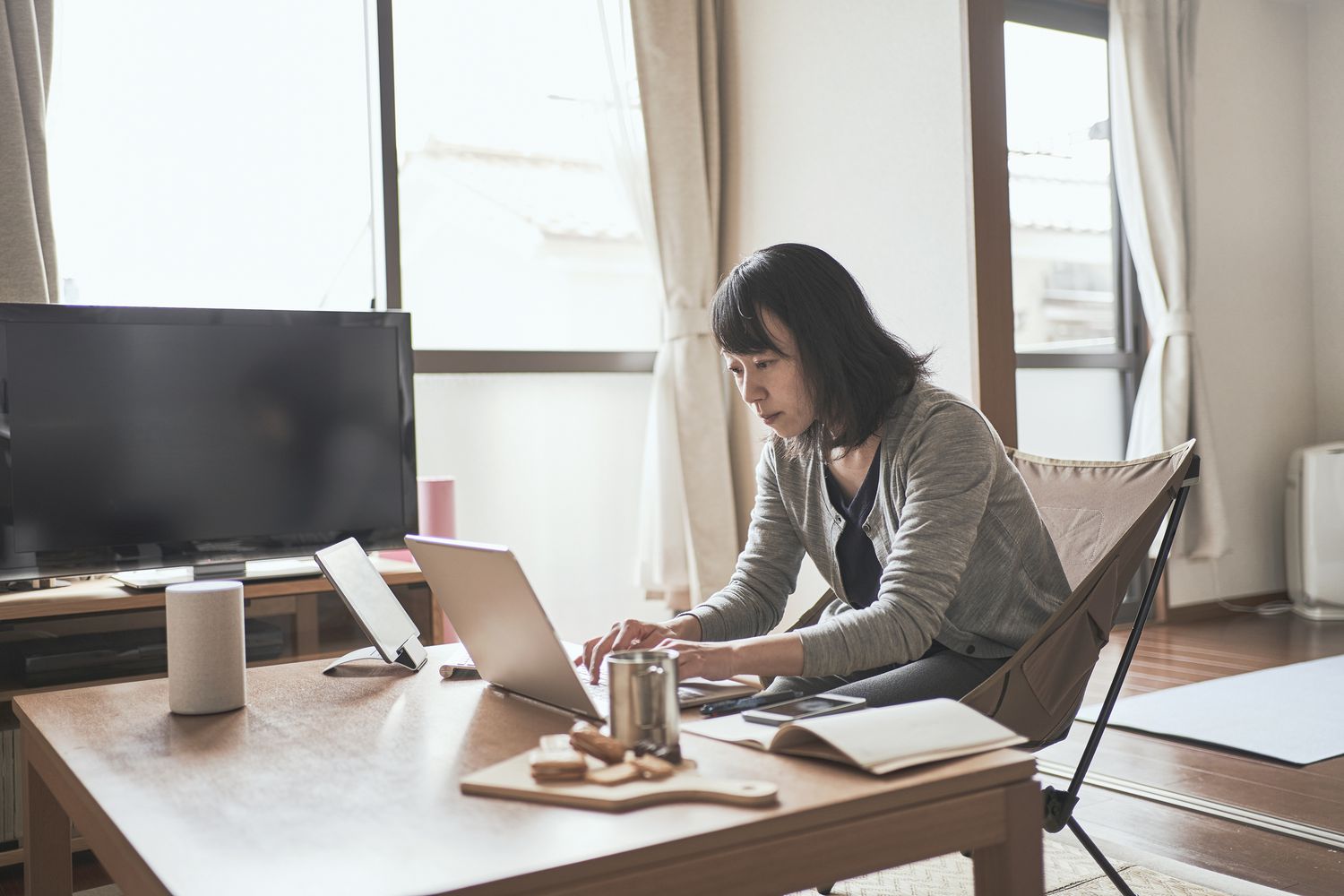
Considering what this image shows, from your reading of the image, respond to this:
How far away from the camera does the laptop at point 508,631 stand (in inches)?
49.4

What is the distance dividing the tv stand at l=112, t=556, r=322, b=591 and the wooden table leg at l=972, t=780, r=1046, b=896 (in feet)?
5.96

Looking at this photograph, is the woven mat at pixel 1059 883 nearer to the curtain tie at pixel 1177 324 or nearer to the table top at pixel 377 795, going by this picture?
the table top at pixel 377 795

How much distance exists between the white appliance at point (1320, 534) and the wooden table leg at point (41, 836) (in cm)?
441

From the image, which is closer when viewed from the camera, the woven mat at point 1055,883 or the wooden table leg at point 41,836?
the wooden table leg at point 41,836

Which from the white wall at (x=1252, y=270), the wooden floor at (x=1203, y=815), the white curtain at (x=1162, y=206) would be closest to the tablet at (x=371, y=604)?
the wooden floor at (x=1203, y=815)

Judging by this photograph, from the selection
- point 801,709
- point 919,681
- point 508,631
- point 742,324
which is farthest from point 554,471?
point 801,709

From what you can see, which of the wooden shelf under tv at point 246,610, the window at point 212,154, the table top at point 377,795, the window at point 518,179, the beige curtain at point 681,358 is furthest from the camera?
the beige curtain at point 681,358

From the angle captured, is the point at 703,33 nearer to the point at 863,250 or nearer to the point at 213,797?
the point at 863,250

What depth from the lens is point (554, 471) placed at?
151 inches

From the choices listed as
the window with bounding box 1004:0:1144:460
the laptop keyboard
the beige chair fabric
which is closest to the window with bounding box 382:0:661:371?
the window with bounding box 1004:0:1144:460

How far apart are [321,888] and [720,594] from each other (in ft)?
3.34

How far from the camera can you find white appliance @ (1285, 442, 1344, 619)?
453cm

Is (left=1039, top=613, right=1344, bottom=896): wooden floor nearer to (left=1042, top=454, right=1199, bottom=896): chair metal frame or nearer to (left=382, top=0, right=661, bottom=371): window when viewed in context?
(left=1042, top=454, right=1199, bottom=896): chair metal frame

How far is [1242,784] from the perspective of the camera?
8.09 ft
